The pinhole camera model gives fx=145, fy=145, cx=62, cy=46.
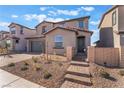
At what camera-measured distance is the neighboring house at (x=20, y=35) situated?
57.8ft

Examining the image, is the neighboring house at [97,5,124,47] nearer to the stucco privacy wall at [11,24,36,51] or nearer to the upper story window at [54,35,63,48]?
the upper story window at [54,35,63,48]

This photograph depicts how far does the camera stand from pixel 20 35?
1825 centimetres

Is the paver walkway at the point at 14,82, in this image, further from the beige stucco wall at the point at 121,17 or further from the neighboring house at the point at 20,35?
the neighboring house at the point at 20,35

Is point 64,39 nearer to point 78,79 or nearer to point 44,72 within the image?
point 44,72

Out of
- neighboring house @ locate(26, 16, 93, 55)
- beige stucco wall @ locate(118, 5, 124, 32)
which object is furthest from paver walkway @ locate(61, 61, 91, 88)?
beige stucco wall @ locate(118, 5, 124, 32)

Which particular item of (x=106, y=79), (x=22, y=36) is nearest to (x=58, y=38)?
(x=106, y=79)

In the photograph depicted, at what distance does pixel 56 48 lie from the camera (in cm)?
1098

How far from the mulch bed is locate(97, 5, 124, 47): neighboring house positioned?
4.23 meters

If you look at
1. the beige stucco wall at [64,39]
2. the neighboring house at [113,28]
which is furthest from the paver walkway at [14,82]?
the neighboring house at [113,28]

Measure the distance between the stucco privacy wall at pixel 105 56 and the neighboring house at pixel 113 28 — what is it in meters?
1.26

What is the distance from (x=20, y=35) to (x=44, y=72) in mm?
12768

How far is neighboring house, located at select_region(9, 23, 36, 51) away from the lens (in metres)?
17.6
